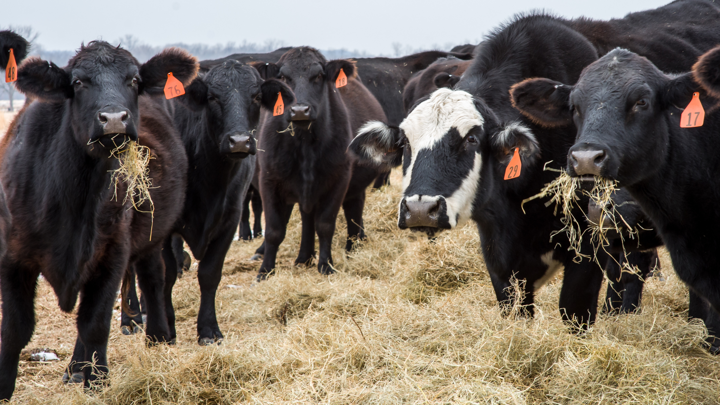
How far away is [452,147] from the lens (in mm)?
3557

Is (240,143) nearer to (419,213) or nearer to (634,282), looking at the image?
(419,213)

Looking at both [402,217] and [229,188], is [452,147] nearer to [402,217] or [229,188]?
[402,217]

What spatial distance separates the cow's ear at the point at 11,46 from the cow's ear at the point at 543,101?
307 cm

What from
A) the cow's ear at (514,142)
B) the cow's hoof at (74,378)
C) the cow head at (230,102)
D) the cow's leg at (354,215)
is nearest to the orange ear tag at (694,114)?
the cow's ear at (514,142)

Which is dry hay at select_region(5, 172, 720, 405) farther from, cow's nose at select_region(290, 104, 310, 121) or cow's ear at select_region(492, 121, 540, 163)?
cow's nose at select_region(290, 104, 310, 121)

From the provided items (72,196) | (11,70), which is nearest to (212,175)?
(72,196)

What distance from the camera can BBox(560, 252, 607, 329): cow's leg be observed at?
388cm

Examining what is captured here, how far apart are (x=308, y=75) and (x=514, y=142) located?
160 inches

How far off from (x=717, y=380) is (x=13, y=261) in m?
4.01

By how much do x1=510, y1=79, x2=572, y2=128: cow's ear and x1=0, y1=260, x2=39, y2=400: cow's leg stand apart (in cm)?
312

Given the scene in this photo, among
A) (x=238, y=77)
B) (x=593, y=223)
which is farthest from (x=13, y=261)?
(x=593, y=223)

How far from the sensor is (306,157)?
7.04 m

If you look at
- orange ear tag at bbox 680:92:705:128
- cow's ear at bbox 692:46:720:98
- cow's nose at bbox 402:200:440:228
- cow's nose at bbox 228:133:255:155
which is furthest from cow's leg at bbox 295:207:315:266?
cow's ear at bbox 692:46:720:98

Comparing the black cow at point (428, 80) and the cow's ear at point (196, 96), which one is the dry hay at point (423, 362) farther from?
the black cow at point (428, 80)
